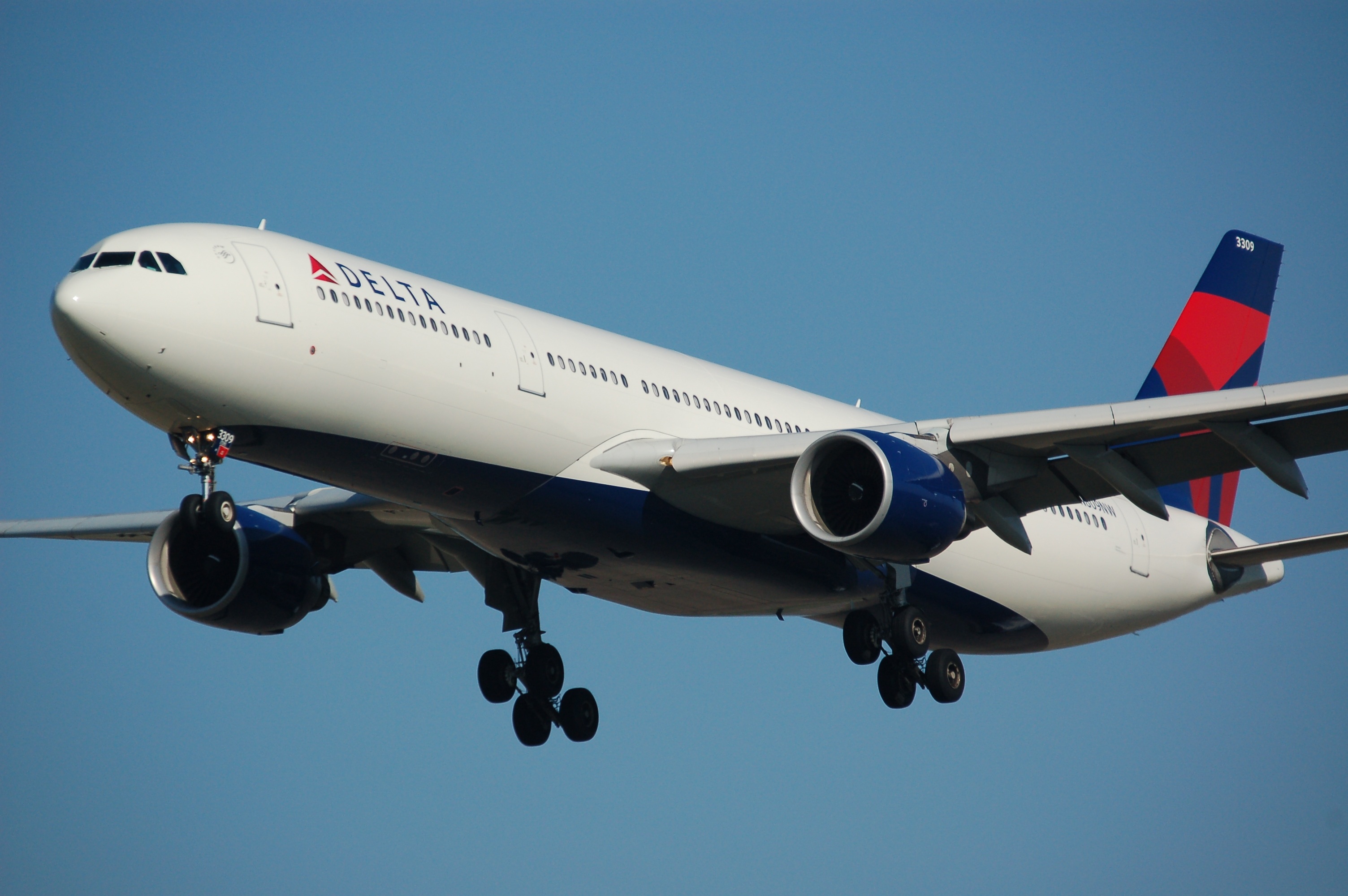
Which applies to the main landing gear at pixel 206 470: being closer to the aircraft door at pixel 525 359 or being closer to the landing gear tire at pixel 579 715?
the aircraft door at pixel 525 359

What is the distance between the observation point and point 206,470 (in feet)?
63.3

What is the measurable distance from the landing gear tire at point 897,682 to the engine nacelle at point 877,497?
483 cm

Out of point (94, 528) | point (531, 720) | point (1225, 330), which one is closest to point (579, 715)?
point (531, 720)

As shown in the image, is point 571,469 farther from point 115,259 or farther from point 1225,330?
point 1225,330

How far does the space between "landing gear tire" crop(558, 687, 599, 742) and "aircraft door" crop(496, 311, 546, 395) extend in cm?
801

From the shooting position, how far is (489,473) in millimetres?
20609

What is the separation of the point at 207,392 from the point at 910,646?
12332 millimetres

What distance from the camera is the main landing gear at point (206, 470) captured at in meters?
19.0

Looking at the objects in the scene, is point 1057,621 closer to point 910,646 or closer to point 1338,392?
point 910,646

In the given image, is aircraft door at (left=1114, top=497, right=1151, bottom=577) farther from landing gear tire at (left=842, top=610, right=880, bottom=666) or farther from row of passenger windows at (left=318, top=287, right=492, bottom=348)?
row of passenger windows at (left=318, top=287, right=492, bottom=348)

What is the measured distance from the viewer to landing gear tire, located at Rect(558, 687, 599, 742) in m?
27.0

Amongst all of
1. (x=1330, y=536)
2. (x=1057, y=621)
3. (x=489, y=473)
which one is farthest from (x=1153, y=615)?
(x=489, y=473)

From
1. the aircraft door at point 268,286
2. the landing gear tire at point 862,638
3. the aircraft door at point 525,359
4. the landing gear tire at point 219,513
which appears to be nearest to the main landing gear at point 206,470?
the landing gear tire at point 219,513

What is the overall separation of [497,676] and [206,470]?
9.00 meters
